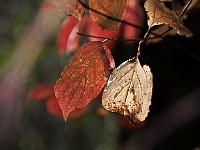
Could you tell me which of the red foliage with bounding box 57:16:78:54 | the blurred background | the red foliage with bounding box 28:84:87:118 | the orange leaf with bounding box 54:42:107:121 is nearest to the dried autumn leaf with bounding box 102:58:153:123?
the orange leaf with bounding box 54:42:107:121

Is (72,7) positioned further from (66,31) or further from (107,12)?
(66,31)

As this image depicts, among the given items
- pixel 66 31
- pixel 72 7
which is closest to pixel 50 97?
pixel 66 31

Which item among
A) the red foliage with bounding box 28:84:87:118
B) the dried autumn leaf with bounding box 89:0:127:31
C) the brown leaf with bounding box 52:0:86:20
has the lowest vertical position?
the red foliage with bounding box 28:84:87:118

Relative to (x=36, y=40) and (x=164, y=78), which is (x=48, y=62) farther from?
(x=164, y=78)

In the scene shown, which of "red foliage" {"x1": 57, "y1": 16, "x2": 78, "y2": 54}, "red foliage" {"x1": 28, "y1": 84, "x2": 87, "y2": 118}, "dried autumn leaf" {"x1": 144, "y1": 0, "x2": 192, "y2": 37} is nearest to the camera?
"dried autumn leaf" {"x1": 144, "y1": 0, "x2": 192, "y2": 37}

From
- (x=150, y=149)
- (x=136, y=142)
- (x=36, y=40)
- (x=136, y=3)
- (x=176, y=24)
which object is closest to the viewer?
(x=176, y=24)

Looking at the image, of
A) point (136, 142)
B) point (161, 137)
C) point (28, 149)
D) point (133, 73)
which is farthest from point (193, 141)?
point (28, 149)

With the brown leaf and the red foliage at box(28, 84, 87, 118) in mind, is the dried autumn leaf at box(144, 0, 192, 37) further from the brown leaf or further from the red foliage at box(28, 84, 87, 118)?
the red foliage at box(28, 84, 87, 118)
